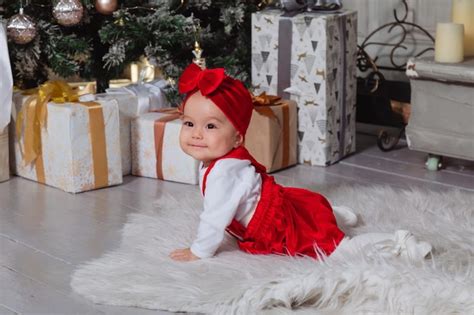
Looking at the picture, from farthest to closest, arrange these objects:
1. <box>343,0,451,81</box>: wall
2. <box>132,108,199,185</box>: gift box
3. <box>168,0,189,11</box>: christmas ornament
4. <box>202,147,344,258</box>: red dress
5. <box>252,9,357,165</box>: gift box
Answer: <box>343,0,451,81</box>: wall < <box>168,0,189,11</box>: christmas ornament < <box>252,9,357,165</box>: gift box < <box>132,108,199,185</box>: gift box < <box>202,147,344,258</box>: red dress

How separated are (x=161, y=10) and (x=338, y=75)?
23.1 inches

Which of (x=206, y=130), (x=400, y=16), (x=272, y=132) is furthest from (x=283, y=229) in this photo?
(x=400, y=16)

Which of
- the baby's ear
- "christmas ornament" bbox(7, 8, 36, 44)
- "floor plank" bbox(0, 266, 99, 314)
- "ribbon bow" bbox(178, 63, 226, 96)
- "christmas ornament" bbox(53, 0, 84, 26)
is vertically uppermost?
"christmas ornament" bbox(53, 0, 84, 26)

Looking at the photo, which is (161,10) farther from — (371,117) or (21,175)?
(371,117)

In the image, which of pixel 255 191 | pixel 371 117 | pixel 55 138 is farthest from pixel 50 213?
pixel 371 117

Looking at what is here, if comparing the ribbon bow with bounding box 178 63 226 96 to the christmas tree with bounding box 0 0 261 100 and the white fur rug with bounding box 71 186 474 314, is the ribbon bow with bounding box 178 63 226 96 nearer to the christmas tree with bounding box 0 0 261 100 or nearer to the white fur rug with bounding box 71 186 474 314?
the white fur rug with bounding box 71 186 474 314

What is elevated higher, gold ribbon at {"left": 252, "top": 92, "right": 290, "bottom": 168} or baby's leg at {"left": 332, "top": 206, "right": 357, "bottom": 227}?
gold ribbon at {"left": 252, "top": 92, "right": 290, "bottom": 168}

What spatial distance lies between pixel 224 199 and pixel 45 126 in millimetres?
890

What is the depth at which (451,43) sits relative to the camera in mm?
2621

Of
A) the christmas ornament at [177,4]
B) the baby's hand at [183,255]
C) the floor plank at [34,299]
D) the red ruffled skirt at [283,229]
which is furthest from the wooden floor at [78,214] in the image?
the christmas ornament at [177,4]

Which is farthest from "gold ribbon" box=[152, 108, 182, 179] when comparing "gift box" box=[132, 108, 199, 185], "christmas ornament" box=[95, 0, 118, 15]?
"christmas ornament" box=[95, 0, 118, 15]

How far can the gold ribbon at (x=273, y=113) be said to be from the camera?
105 inches

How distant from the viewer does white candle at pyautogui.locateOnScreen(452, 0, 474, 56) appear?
2.77 metres

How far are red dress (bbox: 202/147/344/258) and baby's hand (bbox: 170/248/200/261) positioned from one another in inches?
4.1
